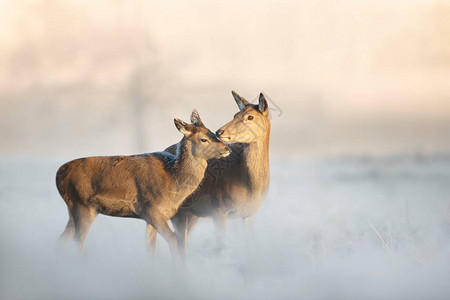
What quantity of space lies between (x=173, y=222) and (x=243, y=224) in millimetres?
1628

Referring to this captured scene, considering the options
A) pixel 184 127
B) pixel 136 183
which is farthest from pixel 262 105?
pixel 136 183

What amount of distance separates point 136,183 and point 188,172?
3.29ft

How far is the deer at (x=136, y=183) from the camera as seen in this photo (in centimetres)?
1639

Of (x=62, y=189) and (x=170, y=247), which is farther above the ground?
(x=62, y=189)

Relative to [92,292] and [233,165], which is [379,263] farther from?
[92,292]

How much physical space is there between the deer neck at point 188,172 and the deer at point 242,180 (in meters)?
0.60

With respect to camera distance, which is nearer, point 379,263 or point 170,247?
point 170,247

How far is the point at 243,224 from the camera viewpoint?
17.3m

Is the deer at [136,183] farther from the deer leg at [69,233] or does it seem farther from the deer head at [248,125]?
the deer head at [248,125]

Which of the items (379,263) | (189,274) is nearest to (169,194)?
(189,274)

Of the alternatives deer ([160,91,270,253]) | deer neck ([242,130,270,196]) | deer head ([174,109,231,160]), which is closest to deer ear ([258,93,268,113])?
deer ([160,91,270,253])

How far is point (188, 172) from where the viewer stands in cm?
1662

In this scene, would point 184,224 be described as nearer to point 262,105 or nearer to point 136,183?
point 136,183

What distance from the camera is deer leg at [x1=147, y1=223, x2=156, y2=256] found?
17594 mm
